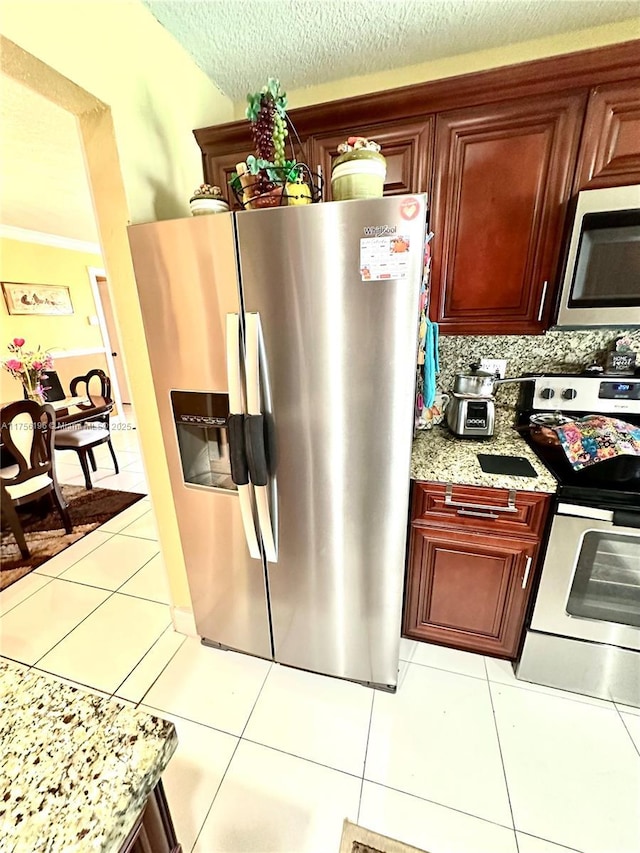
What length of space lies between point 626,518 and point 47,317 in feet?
20.8

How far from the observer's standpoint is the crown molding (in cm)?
Answer: 436

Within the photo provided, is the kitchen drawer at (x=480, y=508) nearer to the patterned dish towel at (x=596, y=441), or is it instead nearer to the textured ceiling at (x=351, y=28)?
the patterned dish towel at (x=596, y=441)

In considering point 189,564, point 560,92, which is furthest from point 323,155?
point 189,564

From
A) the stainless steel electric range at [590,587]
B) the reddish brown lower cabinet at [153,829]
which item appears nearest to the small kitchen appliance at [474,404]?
the stainless steel electric range at [590,587]

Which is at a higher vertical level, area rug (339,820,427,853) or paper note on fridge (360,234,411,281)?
paper note on fridge (360,234,411,281)

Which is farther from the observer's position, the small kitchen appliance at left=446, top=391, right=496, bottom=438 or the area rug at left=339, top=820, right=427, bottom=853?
the small kitchen appliance at left=446, top=391, right=496, bottom=438

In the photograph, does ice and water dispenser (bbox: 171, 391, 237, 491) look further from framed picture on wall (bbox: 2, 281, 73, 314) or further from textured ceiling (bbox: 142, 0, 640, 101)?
framed picture on wall (bbox: 2, 281, 73, 314)

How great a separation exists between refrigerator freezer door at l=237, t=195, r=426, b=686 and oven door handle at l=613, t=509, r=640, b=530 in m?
0.73

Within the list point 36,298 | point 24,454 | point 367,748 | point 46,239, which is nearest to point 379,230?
point 367,748

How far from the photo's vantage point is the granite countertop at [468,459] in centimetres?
133

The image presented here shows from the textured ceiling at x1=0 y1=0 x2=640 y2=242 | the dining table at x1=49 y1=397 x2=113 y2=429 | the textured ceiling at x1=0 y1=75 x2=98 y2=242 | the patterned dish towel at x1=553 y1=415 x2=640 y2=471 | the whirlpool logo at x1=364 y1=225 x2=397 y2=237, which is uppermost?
the textured ceiling at x1=0 y1=75 x2=98 y2=242

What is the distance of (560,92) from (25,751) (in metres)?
2.23

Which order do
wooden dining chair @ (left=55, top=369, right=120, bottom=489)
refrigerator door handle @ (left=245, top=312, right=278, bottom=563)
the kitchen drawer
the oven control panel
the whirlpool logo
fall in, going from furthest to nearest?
wooden dining chair @ (left=55, top=369, right=120, bottom=489) → the oven control panel → the kitchen drawer → refrigerator door handle @ (left=245, top=312, right=278, bottom=563) → the whirlpool logo

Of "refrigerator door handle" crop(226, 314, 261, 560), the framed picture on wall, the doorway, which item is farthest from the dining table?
"refrigerator door handle" crop(226, 314, 261, 560)
